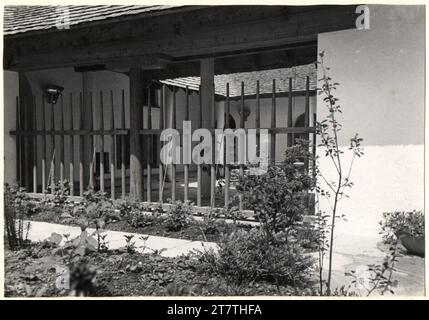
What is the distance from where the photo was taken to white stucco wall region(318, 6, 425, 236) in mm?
4609

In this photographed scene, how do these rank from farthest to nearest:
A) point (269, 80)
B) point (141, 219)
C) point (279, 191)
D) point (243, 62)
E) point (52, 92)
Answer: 1. point (269, 80)
2. point (243, 62)
3. point (52, 92)
4. point (141, 219)
5. point (279, 191)

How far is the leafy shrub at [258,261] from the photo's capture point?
3.30 m

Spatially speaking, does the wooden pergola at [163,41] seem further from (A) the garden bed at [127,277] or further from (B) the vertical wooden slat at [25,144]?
(A) the garden bed at [127,277]

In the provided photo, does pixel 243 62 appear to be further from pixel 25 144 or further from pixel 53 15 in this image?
pixel 25 144

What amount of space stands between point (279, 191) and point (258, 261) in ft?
2.21

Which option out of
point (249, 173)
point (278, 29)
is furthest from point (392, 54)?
point (249, 173)

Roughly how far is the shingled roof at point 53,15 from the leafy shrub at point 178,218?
8.49 ft

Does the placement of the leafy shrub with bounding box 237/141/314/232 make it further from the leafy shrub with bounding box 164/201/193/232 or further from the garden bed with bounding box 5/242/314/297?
the leafy shrub with bounding box 164/201/193/232

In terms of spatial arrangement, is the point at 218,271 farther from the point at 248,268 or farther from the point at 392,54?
the point at 392,54

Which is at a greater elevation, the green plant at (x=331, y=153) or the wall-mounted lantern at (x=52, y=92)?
the wall-mounted lantern at (x=52, y=92)

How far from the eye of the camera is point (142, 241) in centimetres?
477

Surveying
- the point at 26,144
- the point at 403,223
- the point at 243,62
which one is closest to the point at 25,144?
the point at 26,144

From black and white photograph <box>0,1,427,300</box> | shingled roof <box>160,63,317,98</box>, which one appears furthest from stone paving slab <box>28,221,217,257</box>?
shingled roof <box>160,63,317,98</box>

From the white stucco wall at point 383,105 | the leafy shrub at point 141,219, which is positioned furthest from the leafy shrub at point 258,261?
the leafy shrub at point 141,219
